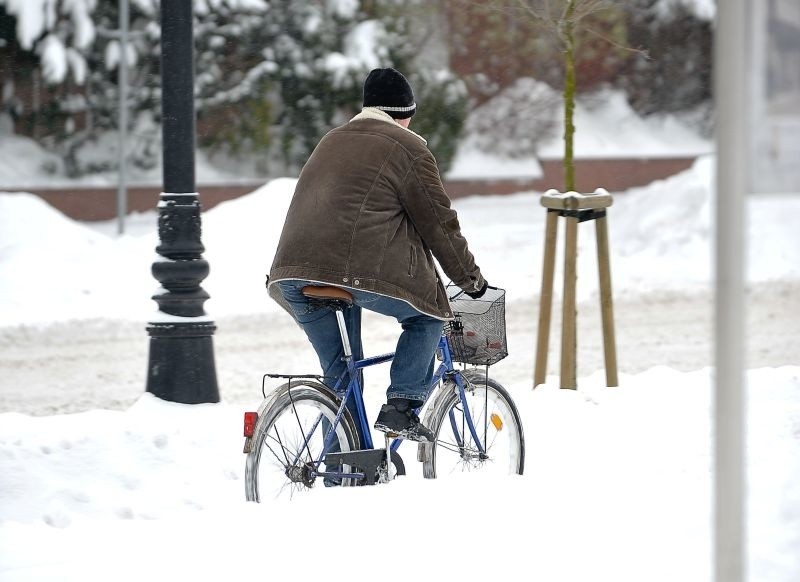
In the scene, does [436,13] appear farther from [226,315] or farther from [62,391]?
[62,391]

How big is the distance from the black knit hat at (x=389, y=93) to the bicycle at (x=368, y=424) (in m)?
0.69

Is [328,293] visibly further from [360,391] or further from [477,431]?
[477,431]

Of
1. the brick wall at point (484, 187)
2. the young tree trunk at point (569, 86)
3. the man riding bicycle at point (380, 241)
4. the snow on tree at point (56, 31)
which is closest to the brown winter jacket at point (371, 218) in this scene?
the man riding bicycle at point (380, 241)

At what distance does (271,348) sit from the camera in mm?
10273

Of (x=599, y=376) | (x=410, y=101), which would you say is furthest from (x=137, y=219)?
(x=410, y=101)

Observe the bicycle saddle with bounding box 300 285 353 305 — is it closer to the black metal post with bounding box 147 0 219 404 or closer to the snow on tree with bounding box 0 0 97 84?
the black metal post with bounding box 147 0 219 404

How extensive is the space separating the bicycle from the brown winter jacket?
13 cm

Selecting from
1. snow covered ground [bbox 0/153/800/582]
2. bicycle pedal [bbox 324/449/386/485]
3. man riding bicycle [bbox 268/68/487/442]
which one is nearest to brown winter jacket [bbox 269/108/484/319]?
man riding bicycle [bbox 268/68/487/442]

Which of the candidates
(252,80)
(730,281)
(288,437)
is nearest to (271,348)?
(288,437)

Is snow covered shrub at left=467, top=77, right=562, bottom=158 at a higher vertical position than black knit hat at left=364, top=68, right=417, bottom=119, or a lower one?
higher

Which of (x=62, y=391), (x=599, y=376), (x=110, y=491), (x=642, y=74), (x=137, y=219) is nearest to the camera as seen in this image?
(x=110, y=491)

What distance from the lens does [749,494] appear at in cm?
477

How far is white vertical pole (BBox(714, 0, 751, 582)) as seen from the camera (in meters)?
2.74

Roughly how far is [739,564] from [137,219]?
16.8 m
